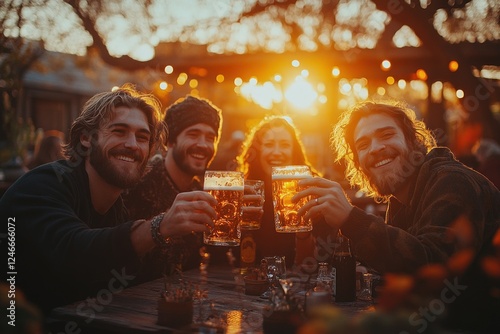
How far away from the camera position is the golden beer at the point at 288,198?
206cm

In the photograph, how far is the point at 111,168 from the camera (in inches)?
94.5

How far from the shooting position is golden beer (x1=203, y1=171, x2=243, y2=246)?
2.04m

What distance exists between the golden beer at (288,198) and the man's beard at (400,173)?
1.69 feet

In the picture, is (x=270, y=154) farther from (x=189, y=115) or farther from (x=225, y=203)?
(x=225, y=203)

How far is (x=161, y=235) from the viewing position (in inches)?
67.4

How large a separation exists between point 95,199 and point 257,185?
858 millimetres

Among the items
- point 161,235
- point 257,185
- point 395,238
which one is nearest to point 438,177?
point 395,238

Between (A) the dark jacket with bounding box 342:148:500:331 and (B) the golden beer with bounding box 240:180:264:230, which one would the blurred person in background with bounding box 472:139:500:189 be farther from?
(B) the golden beer with bounding box 240:180:264:230

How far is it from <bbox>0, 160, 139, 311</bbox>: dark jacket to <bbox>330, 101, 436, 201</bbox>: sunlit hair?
1.41 m

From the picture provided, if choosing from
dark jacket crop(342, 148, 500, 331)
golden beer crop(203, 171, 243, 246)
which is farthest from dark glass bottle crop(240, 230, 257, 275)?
dark jacket crop(342, 148, 500, 331)

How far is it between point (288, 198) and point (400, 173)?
2.20 ft

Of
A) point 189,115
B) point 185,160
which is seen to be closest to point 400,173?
point 185,160

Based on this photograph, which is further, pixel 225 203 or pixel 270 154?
pixel 270 154

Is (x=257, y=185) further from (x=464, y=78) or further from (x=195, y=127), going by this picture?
(x=464, y=78)
